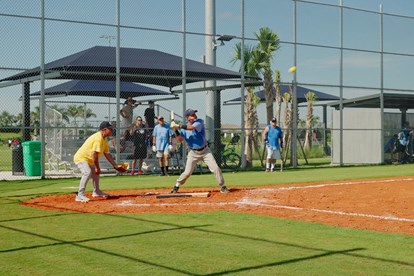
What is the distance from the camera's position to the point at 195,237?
800 cm

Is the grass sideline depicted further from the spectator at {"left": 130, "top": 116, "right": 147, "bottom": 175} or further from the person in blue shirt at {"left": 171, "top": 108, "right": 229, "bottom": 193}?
the spectator at {"left": 130, "top": 116, "right": 147, "bottom": 175}

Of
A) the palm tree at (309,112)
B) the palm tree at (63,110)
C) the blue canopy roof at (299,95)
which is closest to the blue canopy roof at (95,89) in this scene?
the palm tree at (63,110)

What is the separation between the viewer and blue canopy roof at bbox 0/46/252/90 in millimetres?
20812

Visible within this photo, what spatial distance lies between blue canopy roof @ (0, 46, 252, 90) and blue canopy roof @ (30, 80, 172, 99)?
2.54 meters

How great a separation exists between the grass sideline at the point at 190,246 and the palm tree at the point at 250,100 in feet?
52.3

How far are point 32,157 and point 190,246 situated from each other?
45.9ft

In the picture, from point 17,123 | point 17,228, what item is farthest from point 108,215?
point 17,123

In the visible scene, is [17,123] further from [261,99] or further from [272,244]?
[261,99]

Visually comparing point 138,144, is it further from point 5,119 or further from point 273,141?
point 273,141

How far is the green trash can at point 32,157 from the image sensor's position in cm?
2014

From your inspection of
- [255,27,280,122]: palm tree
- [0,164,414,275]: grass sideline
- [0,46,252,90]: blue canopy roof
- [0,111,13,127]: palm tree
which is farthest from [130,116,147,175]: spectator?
[0,164,414,275]: grass sideline

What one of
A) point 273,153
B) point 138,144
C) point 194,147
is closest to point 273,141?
point 273,153

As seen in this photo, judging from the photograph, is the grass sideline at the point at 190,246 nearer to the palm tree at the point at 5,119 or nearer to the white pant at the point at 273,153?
the palm tree at the point at 5,119

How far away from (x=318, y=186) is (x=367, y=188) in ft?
4.08
